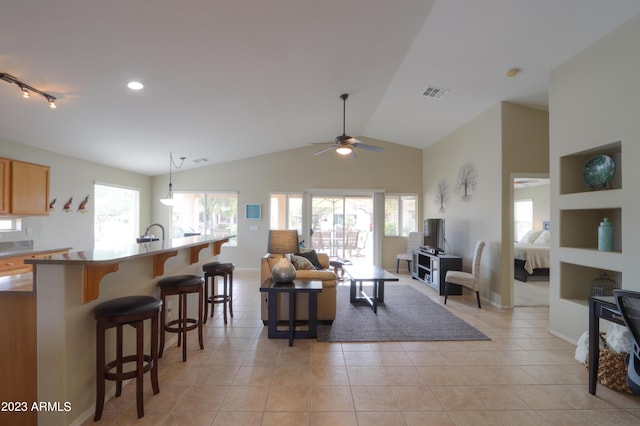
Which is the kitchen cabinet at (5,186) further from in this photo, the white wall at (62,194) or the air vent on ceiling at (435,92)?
the air vent on ceiling at (435,92)

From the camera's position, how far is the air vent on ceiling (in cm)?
435

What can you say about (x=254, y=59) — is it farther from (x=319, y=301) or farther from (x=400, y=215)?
(x=400, y=215)

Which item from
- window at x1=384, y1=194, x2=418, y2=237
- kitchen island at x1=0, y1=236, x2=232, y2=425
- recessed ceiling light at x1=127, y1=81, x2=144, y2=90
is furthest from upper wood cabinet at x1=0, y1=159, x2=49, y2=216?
window at x1=384, y1=194, x2=418, y2=237

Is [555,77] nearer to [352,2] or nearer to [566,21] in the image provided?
[566,21]

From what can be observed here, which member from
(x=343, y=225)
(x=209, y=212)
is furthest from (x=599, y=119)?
(x=209, y=212)

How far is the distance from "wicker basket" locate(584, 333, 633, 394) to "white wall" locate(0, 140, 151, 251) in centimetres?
689

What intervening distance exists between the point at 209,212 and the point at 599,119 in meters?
7.31

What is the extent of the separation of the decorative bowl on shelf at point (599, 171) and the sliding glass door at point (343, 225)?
4624 millimetres

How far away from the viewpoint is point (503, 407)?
6.83ft

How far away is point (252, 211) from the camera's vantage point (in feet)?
24.2

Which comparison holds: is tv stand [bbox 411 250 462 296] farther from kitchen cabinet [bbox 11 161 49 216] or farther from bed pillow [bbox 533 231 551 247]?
kitchen cabinet [bbox 11 161 49 216]

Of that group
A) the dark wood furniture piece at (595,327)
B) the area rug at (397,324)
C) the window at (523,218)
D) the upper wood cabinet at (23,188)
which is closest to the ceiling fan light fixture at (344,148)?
the area rug at (397,324)

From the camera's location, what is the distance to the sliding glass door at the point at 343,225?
7.44 meters

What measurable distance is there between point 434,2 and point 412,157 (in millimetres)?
→ 5036
